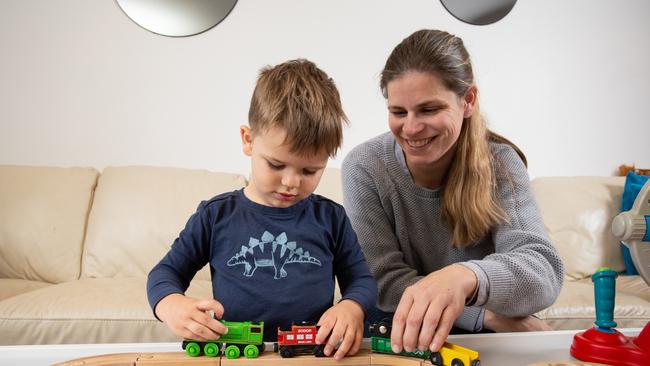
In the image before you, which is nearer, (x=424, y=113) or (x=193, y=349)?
(x=193, y=349)

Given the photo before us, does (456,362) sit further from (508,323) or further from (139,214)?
(139,214)

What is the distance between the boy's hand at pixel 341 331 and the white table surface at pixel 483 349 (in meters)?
0.17

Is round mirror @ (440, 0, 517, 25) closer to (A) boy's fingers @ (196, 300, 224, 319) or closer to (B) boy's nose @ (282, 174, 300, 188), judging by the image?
(B) boy's nose @ (282, 174, 300, 188)

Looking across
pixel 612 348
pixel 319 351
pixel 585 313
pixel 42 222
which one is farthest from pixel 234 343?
pixel 42 222

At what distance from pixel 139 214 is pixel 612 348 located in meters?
1.94

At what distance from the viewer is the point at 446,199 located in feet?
3.91

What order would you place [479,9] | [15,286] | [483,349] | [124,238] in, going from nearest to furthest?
[483,349] < [15,286] < [124,238] < [479,9]

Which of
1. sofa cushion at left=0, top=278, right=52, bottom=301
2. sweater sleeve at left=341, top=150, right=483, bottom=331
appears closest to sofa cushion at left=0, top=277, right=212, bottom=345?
sofa cushion at left=0, top=278, right=52, bottom=301

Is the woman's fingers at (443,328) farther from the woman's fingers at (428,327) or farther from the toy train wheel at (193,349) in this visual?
the toy train wheel at (193,349)

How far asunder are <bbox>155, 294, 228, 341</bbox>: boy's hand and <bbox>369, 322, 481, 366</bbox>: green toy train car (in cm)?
21

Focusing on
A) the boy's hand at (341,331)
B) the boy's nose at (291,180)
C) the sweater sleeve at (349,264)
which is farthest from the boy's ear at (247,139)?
the boy's hand at (341,331)

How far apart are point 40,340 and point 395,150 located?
1.29 m

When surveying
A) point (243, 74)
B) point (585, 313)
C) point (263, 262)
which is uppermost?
point (243, 74)

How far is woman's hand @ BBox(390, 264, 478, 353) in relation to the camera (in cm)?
71
